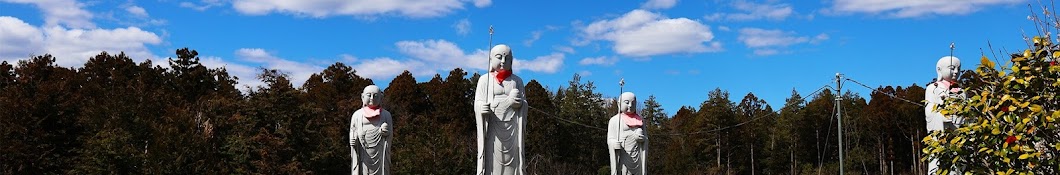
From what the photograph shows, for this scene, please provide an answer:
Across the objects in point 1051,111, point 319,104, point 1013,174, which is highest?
point 319,104

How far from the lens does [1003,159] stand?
229 inches

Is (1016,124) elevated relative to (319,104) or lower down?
lower down

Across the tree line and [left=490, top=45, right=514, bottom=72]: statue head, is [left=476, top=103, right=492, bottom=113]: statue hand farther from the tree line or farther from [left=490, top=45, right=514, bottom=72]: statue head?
the tree line

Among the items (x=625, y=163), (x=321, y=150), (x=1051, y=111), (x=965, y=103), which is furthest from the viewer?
(x=321, y=150)

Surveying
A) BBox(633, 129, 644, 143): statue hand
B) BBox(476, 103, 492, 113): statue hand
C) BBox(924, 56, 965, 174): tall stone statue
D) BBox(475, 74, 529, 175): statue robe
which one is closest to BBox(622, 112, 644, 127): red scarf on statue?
BBox(633, 129, 644, 143): statue hand

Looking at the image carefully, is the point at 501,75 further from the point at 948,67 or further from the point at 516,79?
the point at 948,67

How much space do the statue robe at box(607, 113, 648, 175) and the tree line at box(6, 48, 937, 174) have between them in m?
3.28

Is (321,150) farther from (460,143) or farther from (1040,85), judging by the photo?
(1040,85)

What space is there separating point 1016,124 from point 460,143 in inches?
941

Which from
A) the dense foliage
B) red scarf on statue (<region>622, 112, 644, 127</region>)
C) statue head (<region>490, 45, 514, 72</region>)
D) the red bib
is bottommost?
the dense foliage

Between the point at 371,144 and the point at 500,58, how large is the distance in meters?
2.41

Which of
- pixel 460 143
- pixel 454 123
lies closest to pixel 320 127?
pixel 460 143

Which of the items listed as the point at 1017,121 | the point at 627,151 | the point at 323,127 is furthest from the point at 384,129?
the point at 323,127

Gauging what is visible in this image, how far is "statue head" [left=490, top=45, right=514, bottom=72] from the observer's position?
11.0 m
